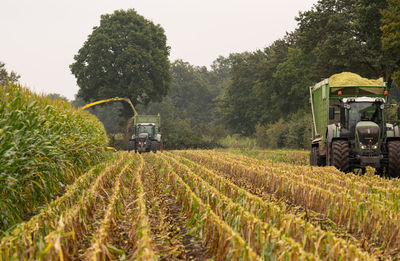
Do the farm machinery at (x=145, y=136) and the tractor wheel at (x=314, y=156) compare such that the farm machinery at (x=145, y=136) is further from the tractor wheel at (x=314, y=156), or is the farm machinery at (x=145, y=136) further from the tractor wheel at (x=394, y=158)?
the tractor wheel at (x=394, y=158)

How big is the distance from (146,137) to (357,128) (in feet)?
62.7

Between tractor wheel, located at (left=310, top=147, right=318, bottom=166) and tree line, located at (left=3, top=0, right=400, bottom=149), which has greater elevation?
tree line, located at (left=3, top=0, right=400, bottom=149)

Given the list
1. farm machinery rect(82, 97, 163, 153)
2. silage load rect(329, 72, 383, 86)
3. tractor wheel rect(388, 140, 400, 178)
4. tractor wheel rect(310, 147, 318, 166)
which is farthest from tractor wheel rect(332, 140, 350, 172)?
farm machinery rect(82, 97, 163, 153)

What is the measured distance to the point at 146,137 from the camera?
2967 cm

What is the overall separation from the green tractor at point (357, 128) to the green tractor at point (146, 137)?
1647 centimetres

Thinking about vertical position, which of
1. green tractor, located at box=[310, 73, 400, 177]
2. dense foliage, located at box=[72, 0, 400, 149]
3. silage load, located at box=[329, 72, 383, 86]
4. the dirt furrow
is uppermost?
dense foliage, located at box=[72, 0, 400, 149]

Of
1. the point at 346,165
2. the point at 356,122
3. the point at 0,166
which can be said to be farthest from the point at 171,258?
the point at 356,122

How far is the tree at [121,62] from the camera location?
1780 inches

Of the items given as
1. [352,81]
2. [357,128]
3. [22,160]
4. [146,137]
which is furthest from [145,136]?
[22,160]

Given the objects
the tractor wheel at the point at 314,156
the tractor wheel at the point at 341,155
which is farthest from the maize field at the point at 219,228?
the tractor wheel at the point at 314,156

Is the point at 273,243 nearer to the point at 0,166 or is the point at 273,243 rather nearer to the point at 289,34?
the point at 0,166

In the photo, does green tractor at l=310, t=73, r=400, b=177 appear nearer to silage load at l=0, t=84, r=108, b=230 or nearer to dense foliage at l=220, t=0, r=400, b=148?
dense foliage at l=220, t=0, r=400, b=148

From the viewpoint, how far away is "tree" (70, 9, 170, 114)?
45.2 m

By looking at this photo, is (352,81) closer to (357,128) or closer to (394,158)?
(357,128)
